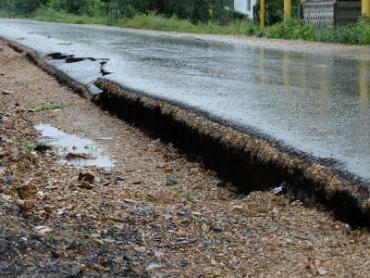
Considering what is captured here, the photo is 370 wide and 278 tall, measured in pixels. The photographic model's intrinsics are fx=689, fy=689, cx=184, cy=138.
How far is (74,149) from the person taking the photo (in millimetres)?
5883

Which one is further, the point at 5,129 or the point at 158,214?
the point at 5,129

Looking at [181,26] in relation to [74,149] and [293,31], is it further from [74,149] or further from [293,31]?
[74,149]

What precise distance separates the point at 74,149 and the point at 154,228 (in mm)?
2587

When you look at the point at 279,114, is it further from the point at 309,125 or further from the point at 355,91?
the point at 355,91

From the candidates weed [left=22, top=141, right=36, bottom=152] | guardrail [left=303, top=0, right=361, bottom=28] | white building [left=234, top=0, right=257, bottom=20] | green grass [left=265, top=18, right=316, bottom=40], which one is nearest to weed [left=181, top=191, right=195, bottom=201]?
weed [left=22, top=141, right=36, bottom=152]

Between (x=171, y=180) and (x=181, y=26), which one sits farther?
(x=181, y=26)

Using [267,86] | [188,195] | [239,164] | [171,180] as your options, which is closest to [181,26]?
[267,86]

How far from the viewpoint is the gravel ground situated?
2.87m

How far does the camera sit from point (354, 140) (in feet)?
14.7

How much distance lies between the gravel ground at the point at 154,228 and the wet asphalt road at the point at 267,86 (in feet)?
1.74

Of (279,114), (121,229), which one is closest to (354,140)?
(279,114)

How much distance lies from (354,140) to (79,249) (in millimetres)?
2218

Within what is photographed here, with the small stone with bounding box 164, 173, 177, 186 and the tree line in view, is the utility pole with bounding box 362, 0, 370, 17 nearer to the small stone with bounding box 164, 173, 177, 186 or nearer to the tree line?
the small stone with bounding box 164, 173, 177, 186

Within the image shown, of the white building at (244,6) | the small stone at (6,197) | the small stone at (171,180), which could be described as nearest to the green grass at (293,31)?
the small stone at (171,180)
